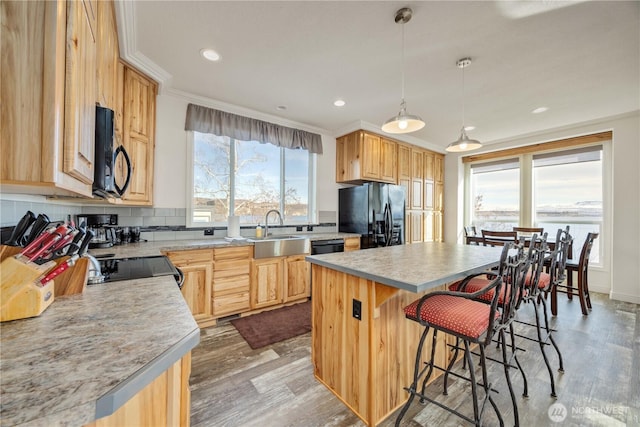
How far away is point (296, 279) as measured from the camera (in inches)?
128

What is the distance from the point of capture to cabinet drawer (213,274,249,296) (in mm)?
2686

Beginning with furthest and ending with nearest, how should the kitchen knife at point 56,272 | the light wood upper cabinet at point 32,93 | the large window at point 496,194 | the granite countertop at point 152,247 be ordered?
the large window at point 496,194
the granite countertop at point 152,247
the kitchen knife at point 56,272
the light wood upper cabinet at point 32,93

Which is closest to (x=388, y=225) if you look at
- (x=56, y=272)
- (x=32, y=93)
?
(x=56, y=272)

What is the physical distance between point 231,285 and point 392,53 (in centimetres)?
276

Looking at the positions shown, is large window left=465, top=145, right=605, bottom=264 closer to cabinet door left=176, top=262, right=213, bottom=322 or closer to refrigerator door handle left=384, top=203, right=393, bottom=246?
refrigerator door handle left=384, top=203, right=393, bottom=246

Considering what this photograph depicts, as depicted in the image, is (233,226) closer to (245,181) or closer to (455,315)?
(245,181)

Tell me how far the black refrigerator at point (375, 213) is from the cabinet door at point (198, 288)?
224cm

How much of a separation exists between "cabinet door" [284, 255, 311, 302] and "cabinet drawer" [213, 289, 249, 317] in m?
0.51

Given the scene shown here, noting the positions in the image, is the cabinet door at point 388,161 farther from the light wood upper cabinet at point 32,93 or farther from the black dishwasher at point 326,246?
the light wood upper cabinet at point 32,93

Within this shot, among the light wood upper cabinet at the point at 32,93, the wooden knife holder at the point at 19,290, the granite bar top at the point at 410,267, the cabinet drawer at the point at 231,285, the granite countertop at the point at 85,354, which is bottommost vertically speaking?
the cabinet drawer at the point at 231,285

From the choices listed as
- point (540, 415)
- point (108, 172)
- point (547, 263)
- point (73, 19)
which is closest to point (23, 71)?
point (73, 19)

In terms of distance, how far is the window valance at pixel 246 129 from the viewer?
10.1 ft

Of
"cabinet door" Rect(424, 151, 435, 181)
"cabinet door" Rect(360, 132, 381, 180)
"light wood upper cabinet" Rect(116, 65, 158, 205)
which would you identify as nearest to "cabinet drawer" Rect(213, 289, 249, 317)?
"light wood upper cabinet" Rect(116, 65, 158, 205)

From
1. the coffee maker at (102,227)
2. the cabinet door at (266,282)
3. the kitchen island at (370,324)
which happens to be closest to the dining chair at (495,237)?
the kitchen island at (370,324)
